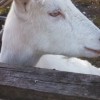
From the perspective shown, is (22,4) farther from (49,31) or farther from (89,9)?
(89,9)

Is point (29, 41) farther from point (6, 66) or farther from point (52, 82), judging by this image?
point (52, 82)

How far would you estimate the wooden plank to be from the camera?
6.34ft

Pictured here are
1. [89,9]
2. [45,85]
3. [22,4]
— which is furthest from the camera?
[89,9]

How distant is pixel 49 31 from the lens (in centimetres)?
270

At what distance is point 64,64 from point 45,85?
1.39m

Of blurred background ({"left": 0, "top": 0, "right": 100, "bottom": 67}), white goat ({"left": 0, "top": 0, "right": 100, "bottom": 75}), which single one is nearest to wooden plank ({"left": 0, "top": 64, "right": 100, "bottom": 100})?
white goat ({"left": 0, "top": 0, "right": 100, "bottom": 75})

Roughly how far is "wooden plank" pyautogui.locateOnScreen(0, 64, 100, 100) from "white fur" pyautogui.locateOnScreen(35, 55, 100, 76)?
2.99 ft

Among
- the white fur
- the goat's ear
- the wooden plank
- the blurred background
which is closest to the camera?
the wooden plank

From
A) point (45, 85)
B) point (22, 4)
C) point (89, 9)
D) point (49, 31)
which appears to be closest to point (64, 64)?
point (49, 31)

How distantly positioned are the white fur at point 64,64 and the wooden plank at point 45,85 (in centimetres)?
91

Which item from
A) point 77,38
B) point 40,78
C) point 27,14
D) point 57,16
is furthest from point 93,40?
point 40,78

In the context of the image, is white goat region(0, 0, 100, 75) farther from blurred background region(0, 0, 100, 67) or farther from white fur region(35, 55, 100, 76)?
blurred background region(0, 0, 100, 67)

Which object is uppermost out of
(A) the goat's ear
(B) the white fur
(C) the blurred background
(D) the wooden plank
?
(A) the goat's ear

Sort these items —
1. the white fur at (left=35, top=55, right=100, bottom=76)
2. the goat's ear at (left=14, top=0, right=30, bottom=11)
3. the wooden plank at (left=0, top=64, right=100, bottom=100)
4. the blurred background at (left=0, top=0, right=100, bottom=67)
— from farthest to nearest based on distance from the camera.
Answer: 1. the blurred background at (left=0, top=0, right=100, bottom=67)
2. the white fur at (left=35, top=55, right=100, bottom=76)
3. the goat's ear at (left=14, top=0, right=30, bottom=11)
4. the wooden plank at (left=0, top=64, right=100, bottom=100)
